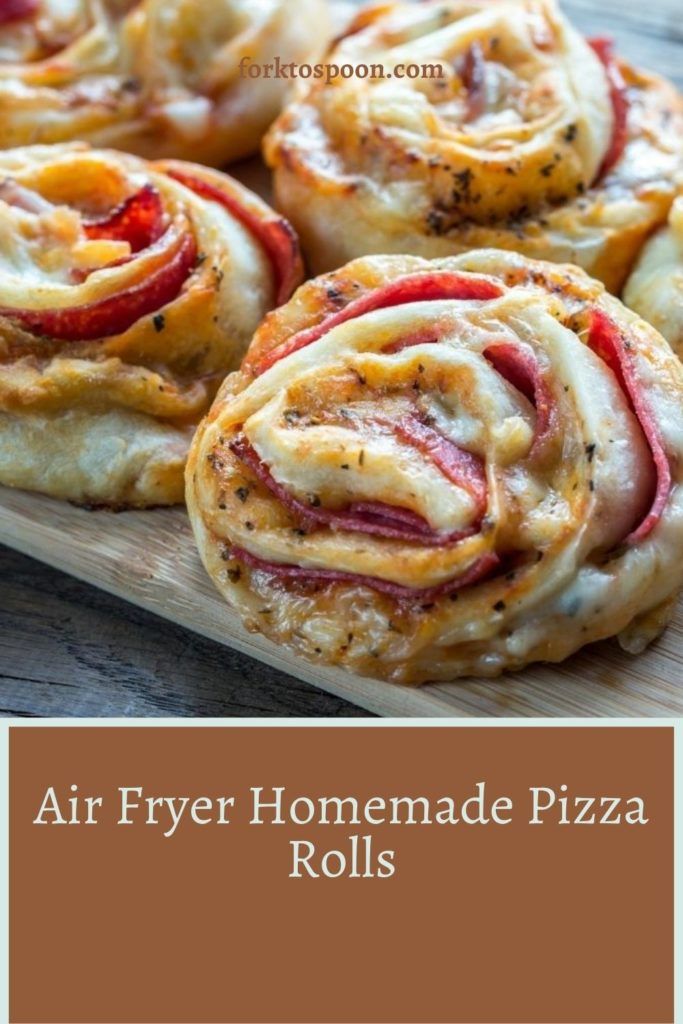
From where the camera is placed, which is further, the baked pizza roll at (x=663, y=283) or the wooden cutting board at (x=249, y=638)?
the baked pizza roll at (x=663, y=283)

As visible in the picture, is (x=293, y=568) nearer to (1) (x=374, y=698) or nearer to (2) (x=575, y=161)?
(1) (x=374, y=698)

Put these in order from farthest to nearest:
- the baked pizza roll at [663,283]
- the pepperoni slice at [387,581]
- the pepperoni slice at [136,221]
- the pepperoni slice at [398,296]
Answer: the pepperoni slice at [136,221], the baked pizza roll at [663,283], the pepperoni slice at [398,296], the pepperoni slice at [387,581]

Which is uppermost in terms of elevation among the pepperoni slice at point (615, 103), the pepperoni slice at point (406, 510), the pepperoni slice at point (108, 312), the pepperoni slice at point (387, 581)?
the pepperoni slice at point (615, 103)

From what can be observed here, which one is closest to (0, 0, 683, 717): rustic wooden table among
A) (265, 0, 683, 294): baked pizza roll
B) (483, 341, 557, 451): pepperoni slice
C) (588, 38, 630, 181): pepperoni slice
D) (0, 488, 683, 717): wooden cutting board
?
(0, 488, 683, 717): wooden cutting board

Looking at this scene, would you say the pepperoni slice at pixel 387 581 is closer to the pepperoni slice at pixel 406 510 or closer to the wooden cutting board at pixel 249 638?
the pepperoni slice at pixel 406 510

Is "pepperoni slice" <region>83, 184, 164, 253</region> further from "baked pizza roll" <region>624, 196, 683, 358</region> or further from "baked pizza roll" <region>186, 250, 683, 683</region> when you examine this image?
"baked pizza roll" <region>624, 196, 683, 358</region>

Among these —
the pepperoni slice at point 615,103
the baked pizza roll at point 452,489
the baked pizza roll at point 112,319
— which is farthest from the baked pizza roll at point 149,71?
the baked pizza roll at point 452,489

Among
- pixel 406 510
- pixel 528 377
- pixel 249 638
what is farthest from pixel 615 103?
pixel 249 638

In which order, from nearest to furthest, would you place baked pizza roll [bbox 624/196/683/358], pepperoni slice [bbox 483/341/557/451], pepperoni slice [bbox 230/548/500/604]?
pepperoni slice [bbox 230/548/500/604]
pepperoni slice [bbox 483/341/557/451]
baked pizza roll [bbox 624/196/683/358]
